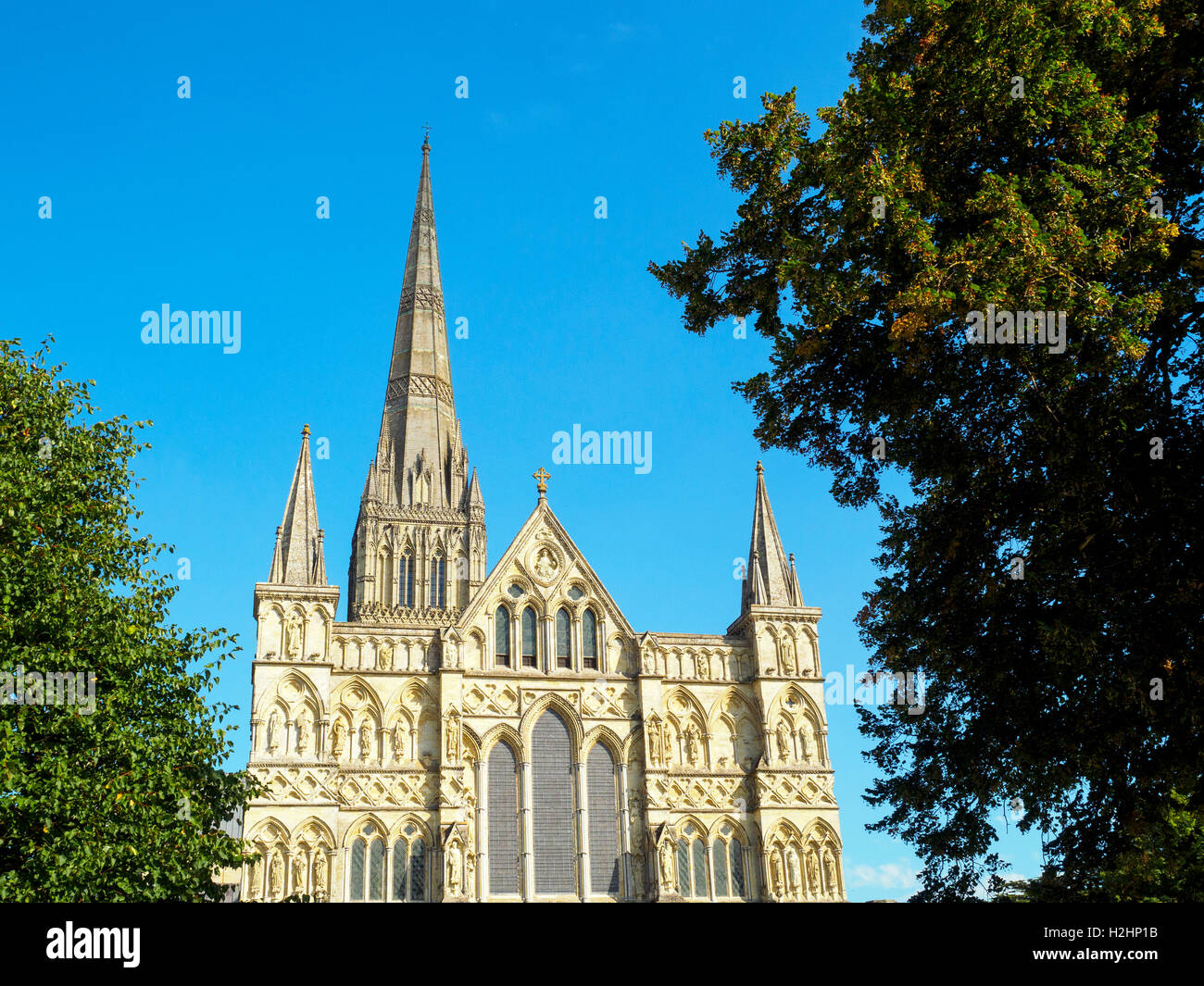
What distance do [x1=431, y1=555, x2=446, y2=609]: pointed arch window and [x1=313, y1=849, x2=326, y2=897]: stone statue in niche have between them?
2593 centimetres

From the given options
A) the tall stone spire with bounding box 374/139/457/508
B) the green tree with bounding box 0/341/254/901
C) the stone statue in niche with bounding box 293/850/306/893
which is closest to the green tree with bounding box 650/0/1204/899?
the green tree with bounding box 0/341/254/901

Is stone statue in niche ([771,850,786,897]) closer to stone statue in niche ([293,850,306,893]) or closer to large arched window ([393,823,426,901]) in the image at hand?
large arched window ([393,823,426,901])

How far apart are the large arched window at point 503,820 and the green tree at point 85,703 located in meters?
13.9

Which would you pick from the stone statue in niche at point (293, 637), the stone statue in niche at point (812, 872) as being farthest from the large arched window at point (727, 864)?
the stone statue in niche at point (293, 637)

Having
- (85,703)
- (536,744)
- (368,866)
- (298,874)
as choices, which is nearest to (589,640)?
(536,744)

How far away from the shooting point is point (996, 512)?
15.4m

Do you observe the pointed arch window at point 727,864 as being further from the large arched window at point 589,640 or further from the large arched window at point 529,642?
the large arched window at point 529,642

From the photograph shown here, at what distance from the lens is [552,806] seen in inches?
1419

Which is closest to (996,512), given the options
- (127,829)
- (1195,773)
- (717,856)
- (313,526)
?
(1195,773)

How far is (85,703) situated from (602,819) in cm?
2046

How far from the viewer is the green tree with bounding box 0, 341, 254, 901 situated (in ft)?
57.3

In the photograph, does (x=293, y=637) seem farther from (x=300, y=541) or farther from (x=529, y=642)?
(x=529, y=642)

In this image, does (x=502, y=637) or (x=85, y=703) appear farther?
(x=502, y=637)

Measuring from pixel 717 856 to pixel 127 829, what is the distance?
22.3 m
